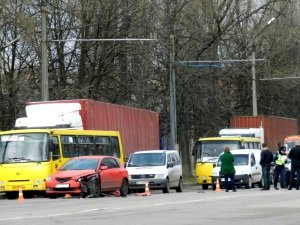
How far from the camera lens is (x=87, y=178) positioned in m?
28.9

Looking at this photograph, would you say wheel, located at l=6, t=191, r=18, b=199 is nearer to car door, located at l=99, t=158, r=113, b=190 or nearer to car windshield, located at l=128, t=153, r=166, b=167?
car door, located at l=99, t=158, r=113, b=190

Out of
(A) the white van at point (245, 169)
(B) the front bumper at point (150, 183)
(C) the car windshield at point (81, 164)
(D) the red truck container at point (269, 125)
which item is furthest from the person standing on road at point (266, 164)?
(D) the red truck container at point (269, 125)

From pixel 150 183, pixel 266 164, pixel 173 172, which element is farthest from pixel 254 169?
pixel 150 183

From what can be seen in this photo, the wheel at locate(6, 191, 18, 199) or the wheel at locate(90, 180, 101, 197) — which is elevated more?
the wheel at locate(90, 180, 101, 197)

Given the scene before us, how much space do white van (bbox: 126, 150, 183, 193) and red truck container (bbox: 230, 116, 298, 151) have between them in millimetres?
14098

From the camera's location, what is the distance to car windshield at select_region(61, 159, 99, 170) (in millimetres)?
29667

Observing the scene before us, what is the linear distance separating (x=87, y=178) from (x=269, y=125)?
920 inches

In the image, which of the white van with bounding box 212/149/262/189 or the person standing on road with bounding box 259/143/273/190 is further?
the white van with bounding box 212/149/262/189

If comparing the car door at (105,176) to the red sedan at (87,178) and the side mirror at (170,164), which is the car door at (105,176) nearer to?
the red sedan at (87,178)

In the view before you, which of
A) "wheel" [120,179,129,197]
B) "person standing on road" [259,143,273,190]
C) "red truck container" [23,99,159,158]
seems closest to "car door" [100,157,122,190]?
"wheel" [120,179,129,197]

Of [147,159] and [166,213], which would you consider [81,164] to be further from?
[166,213]

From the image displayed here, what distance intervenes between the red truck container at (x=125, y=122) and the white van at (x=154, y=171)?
1.95 metres

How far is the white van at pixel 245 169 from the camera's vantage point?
3753 cm

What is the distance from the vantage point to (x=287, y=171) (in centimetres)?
3609
